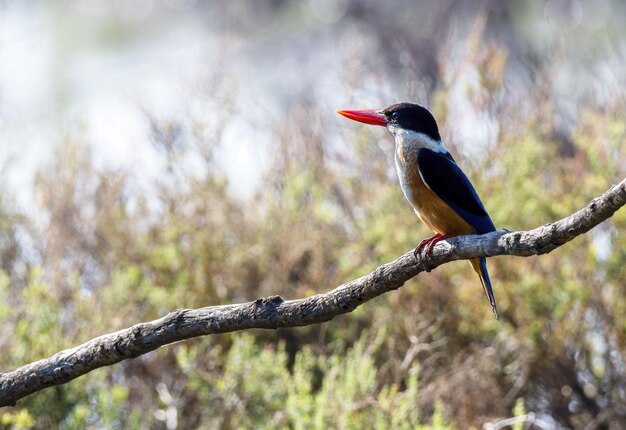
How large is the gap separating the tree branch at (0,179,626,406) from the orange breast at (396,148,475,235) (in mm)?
1180

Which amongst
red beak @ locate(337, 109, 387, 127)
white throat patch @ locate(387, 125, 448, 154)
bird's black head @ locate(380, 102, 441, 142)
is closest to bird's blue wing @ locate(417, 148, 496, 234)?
white throat patch @ locate(387, 125, 448, 154)

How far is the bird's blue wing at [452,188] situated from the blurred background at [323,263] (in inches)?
36.7

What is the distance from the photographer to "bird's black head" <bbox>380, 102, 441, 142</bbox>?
5.19m

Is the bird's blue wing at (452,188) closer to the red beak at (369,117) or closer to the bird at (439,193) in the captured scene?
the bird at (439,193)

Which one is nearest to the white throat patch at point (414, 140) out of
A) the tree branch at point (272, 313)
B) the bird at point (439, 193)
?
the bird at point (439, 193)

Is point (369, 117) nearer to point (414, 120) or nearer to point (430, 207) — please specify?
point (414, 120)

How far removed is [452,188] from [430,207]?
138 mm

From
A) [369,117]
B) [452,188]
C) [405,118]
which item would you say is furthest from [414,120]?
[452,188]

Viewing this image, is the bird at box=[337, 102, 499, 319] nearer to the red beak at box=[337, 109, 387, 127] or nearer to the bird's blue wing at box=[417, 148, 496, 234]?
the bird's blue wing at box=[417, 148, 496, 234]

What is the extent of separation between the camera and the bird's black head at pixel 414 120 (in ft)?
17.0

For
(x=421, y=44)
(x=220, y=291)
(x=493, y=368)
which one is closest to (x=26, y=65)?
(x=421, y=44)

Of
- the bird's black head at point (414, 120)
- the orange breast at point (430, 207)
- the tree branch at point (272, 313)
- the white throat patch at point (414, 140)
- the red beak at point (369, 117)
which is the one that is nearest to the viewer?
the tree branch at point (272, 313)

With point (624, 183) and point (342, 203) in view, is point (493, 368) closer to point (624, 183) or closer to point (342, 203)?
point (342, 203)

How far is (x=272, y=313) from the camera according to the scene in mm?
3482
